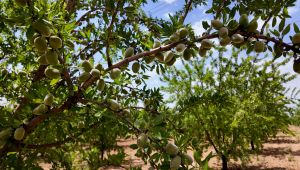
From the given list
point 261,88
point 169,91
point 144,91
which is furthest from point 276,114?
point 144,91

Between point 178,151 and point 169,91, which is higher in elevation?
point 169,91

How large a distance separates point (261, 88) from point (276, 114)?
5.75 ft

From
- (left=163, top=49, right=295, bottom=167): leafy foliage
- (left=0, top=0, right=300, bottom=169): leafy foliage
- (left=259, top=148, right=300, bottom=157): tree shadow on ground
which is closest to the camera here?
(left=0, top=0, right=300, bottom=169): leafy foliage

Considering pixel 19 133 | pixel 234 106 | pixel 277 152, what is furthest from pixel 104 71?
pixel 277 152

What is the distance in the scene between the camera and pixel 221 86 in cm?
998

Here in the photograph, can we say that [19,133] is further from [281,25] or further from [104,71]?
[281,25]

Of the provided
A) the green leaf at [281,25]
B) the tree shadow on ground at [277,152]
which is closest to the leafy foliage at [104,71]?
the green leaf at [281,25]

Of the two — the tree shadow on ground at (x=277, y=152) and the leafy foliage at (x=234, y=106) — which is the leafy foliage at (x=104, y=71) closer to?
the leafy foliage at (x=234, y=106)

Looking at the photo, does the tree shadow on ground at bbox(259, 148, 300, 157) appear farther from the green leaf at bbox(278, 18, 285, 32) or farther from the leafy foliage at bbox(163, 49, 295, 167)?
the green leaf at bbox(278, 18, 285, 32)

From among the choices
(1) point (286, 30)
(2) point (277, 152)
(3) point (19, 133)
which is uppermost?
(1) point (286, 30)

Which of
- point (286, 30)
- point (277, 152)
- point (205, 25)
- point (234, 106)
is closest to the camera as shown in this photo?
point (286, 30)

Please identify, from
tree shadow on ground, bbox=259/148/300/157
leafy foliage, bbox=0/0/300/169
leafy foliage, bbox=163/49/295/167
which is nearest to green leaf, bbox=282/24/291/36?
leafy foliage, bbox=0/0/300/169

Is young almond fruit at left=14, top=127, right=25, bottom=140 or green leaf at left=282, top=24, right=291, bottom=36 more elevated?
green leaf at left=282, top=24, right=291, bottom=36

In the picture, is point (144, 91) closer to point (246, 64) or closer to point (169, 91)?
point (169, 91)
